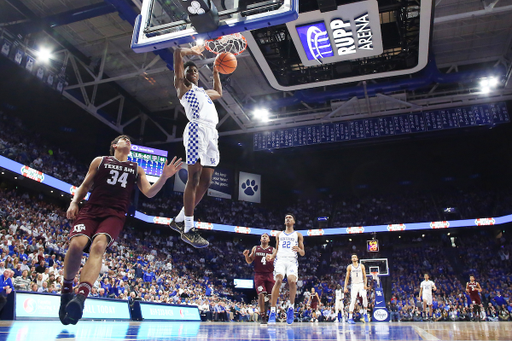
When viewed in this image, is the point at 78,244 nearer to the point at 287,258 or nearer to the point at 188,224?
the point at 188,224

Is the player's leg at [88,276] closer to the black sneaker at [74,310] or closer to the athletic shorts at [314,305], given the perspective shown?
the black sneaker at [74,310]

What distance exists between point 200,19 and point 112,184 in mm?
2851

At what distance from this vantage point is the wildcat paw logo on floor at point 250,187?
98.9 feet

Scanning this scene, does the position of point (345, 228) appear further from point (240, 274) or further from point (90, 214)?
point (90, 214)

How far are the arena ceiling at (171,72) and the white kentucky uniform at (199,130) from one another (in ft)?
33.7

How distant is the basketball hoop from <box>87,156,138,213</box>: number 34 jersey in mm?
3321

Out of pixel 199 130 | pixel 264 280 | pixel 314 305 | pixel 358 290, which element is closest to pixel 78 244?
pixel 199 130

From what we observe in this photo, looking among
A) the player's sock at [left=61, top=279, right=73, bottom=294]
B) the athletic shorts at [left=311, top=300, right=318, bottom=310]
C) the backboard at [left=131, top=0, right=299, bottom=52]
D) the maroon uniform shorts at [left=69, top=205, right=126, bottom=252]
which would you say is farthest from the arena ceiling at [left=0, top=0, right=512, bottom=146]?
the player's sock at [left=61, top=279, right=73, bottom=294]

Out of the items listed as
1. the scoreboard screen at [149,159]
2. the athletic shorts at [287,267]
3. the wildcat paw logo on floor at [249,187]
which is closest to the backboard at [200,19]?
the athletic shorts at [287,267]

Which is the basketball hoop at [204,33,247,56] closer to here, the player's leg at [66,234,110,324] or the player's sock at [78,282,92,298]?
the player's leg at [66,234,110,324]

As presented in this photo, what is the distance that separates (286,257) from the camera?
7.72 m

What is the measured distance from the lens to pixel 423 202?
28.8 m

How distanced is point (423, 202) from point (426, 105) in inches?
453

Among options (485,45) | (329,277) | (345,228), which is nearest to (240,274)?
(329,277)
